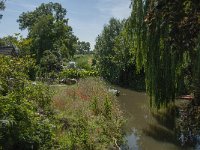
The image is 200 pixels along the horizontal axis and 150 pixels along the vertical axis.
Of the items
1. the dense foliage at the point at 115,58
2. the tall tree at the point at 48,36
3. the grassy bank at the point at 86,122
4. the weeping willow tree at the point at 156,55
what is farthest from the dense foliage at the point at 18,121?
the tall tree at the point at 48,36

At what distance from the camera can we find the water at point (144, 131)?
1552 cm

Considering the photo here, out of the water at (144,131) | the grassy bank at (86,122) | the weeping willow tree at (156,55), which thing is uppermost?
the weeping willow tree at (156,55)

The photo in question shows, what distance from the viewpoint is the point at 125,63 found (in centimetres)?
3528

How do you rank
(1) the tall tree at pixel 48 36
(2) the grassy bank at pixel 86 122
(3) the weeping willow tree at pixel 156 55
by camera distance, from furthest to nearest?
(1) the tall tree at pixel 48 36
(3) the weeping willow tree at pixel 156 55
(2) the grassy bank at pixel 86 122

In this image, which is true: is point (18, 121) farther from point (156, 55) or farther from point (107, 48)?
point (107, 48)

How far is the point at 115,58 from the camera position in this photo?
120 ft

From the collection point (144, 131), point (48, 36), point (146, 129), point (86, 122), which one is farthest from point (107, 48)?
point (86, 122)

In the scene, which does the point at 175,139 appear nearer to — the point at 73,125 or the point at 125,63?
the point at 73,125

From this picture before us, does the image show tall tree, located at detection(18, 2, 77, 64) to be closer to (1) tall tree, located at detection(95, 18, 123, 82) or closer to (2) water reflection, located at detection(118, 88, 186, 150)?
(1) tall tree, located at detection(95, 18, 123, 82)

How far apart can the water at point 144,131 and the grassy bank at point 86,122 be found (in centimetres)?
102

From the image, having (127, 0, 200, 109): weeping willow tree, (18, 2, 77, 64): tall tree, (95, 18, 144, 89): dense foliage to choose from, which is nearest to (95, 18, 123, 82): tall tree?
(95, 18, 144, 89): dense foliage

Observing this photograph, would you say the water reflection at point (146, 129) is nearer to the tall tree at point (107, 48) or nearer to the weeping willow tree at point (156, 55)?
the weeping willow tree at point (156, 55)

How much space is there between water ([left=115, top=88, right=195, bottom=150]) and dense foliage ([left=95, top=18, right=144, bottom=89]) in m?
8.71

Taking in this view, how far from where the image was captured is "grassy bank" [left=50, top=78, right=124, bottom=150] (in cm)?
A: 1179
